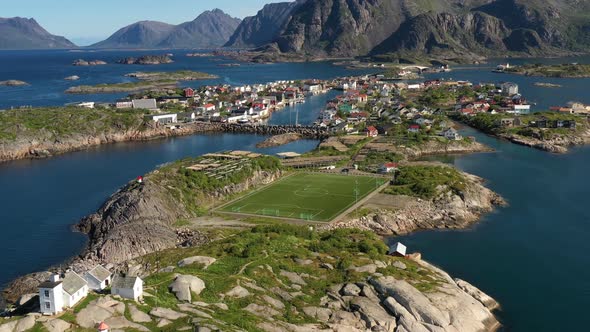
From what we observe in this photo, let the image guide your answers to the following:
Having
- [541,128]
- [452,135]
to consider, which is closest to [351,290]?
[452,135]

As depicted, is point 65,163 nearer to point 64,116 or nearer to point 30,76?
point 64,116

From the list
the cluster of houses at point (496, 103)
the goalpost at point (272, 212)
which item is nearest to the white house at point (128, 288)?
the goalpost at point (272, 212)

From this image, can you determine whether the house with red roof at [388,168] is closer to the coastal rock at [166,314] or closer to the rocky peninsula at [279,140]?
the rocky peninsula at [279,140]

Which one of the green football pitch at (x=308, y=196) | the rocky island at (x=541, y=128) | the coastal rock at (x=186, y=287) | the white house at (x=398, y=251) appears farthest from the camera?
the rocky island at (x=541, y=128)

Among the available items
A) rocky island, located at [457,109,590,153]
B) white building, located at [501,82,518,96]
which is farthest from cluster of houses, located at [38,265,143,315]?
white building, located at [501,82,518,96]

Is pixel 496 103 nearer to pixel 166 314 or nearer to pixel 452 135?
pixel 452 135

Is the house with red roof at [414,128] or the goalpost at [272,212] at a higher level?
the house with red roof at [414,128]

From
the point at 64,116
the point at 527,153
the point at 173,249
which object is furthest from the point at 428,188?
the point at 64,116
